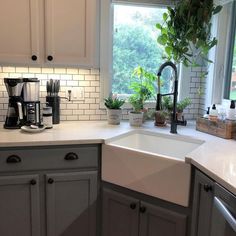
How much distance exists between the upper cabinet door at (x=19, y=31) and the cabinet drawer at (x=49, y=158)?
0.71 m

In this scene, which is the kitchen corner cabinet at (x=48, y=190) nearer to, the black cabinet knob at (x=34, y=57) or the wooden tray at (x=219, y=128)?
the black cabinet knob at (x=34, y=57)

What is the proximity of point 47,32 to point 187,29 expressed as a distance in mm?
1094

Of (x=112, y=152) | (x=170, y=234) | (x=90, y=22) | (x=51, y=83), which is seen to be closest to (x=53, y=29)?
(x=90, y=22)

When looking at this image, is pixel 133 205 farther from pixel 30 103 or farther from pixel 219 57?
pixel 219 57

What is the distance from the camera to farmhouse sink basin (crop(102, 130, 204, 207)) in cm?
161

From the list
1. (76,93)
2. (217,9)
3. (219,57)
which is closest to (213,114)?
(219,57)

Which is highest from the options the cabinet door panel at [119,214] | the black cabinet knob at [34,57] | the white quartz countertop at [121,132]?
the black cabinet knob at [34,57]

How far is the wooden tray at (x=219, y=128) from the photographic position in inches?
78.6

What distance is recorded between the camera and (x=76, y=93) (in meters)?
2.49

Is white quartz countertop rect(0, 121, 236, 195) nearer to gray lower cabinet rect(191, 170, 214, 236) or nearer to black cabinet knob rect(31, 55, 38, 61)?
gray lower cabinet rect(191, 170, 214, 236)

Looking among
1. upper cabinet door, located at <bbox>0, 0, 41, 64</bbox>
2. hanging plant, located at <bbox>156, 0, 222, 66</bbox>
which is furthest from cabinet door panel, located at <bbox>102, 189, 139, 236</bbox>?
hanging plant, located at <bbox>156, 0, 222, 66</bbox>

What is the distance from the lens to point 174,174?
5.31 feet

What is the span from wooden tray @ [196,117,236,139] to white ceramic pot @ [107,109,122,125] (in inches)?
26.5

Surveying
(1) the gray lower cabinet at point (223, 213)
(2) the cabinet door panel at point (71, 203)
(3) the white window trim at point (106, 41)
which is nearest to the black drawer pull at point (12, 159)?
(2) the cabinet door panel at point (71, 203)
